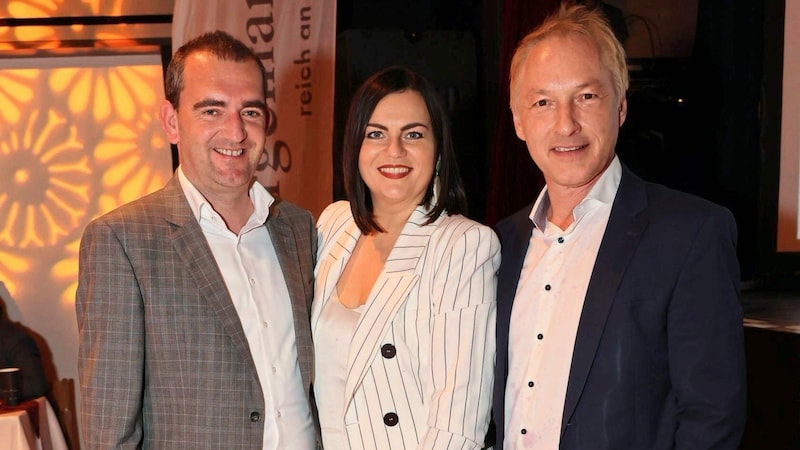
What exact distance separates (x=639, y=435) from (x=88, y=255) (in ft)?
4.22

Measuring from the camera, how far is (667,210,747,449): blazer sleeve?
191 cm

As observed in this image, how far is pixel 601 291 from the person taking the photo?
6.64 feet

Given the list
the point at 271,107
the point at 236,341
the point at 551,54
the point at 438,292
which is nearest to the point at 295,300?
the point at 236,341

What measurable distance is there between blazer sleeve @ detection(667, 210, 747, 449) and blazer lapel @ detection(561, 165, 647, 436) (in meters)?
0.14

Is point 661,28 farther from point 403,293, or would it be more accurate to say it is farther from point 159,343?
point 159,343

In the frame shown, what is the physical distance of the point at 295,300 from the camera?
2365 millimetres

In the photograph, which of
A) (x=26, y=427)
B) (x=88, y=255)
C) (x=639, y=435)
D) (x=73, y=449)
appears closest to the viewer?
(x=639, y=435)

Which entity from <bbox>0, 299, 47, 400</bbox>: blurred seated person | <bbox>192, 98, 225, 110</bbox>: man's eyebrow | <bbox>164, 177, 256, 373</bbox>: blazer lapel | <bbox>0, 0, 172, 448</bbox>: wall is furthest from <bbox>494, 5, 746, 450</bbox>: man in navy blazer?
<bbox>0, 0, 172, 448</bbox>: wall

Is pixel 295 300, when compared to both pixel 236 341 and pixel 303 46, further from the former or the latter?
pixel 303 46

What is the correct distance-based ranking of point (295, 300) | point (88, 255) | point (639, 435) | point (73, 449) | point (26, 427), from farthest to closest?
point (73, 449) → point (26, 427) → point (295, 300) → point (88, 255) → point (639, 435)

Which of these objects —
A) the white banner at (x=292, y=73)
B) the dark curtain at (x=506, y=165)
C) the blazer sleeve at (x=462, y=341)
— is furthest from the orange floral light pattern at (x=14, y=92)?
the blazer sleeve at (x=462, y=341)

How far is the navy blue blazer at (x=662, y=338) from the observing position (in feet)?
6.27

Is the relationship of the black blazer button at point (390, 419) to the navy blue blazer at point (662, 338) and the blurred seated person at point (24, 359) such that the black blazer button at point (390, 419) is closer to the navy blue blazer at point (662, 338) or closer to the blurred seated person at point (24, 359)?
the navy blue blazer at point (662, 338)

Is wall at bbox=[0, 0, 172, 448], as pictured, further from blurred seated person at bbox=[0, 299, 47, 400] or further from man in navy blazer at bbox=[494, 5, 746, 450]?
man in navy blazer at bbox=[494, 5, 746, 450]
